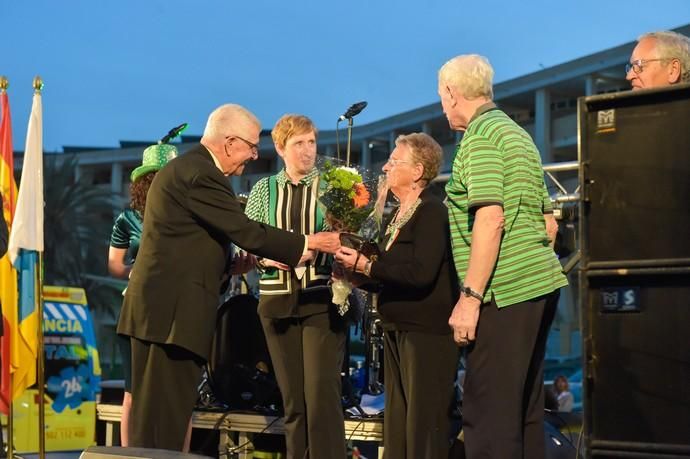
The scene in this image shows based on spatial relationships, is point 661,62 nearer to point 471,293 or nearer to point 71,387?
point 471,293

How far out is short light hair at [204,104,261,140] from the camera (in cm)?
491

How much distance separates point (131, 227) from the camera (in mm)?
6184

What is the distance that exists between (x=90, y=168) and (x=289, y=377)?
5607 centimetres

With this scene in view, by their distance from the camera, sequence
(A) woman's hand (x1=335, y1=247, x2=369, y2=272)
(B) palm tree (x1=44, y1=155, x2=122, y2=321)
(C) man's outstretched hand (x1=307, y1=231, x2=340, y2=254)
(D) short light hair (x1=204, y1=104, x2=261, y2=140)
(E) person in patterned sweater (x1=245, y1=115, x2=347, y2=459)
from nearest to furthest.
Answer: (D) short light hair (x1=204, y1=104, x2=261, y2=140)
(C) man's outstretched hand (x1=307, y1=231, x2=340, y2=254)
(A) woman's hand (x1=335, y1=247, x2=369, y2=272)
(E) person in patterned sweater (x1=245, y1=115, x2=347, y2=459)
(B) palm tree (x1=44, y1=155, x2=122, y2=321)

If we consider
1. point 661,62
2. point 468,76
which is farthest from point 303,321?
point 661,62

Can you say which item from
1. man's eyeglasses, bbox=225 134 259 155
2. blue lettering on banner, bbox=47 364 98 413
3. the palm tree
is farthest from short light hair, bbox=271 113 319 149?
the palm tree

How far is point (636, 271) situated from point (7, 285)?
4.56 metres

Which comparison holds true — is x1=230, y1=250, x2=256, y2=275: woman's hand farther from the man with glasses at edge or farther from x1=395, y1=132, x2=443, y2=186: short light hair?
the man with glasses at edge

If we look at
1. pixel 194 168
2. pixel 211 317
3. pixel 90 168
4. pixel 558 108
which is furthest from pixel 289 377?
pixel 90 168

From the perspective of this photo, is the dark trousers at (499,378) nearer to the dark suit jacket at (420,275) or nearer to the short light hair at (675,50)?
the dark suit jacket at (420,275)

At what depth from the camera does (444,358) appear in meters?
5.17

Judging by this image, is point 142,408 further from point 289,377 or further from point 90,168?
point 90,168

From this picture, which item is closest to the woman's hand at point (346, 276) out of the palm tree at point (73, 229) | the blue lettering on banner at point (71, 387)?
the blue lettering on banner at point (71, 387)

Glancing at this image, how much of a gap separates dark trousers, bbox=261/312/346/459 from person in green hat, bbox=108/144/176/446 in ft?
3.09
